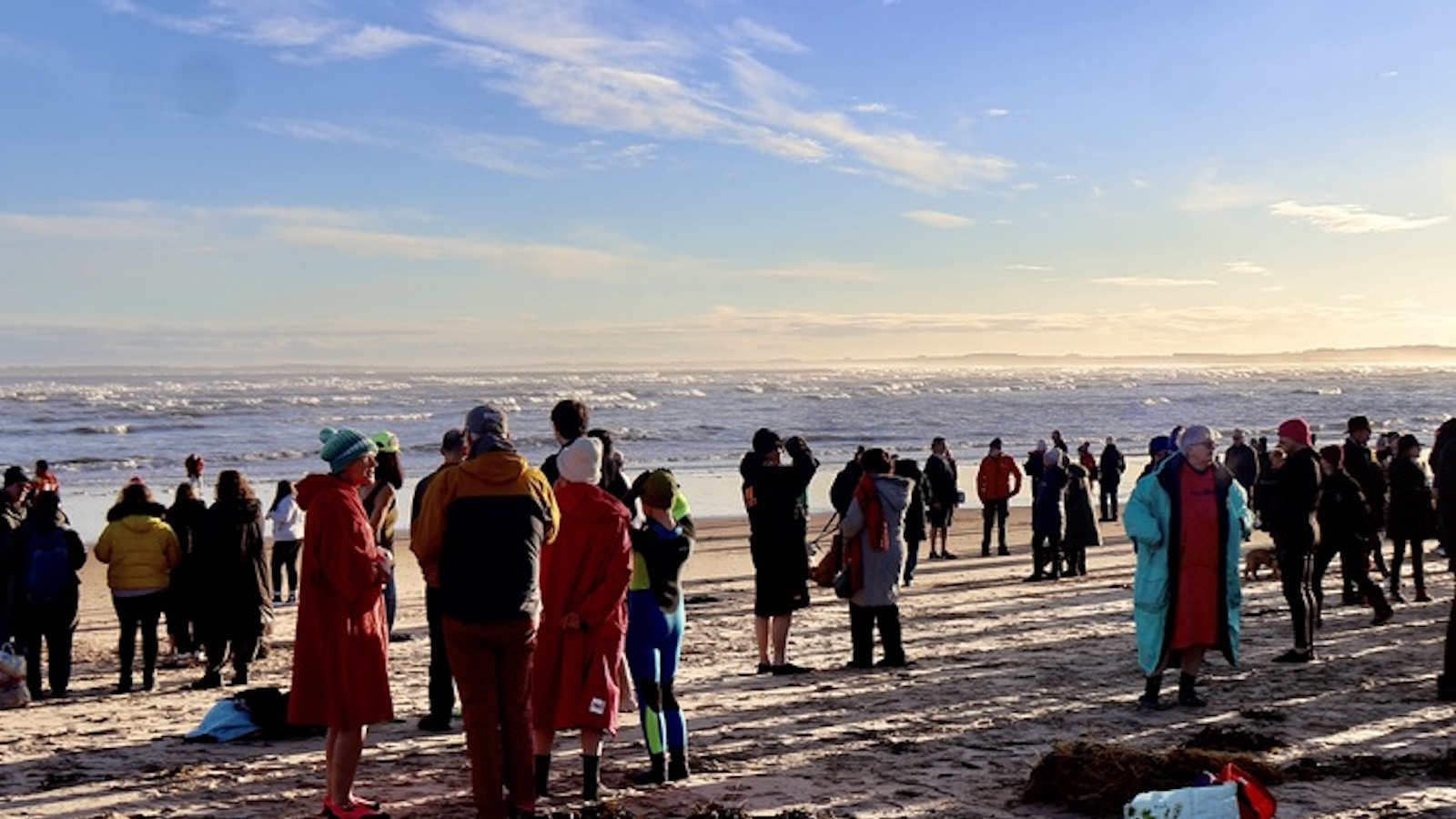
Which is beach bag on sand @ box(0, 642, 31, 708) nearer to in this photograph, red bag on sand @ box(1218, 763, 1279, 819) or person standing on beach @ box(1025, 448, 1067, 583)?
red bag on sand @ box(1218, 763, 1279, 819)

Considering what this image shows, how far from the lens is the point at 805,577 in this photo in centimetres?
980

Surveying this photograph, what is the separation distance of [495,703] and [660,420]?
54796mm

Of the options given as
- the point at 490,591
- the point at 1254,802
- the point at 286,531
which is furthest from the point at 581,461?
the point at 286,531

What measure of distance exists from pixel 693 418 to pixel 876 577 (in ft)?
170

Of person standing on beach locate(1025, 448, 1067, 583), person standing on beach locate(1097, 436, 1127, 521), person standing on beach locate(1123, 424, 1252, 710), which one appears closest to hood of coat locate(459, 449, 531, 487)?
person standing on beach locate(1123, 424, 1252, 710)

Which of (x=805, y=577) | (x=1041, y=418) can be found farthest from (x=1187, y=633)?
(x=1041, y=418)

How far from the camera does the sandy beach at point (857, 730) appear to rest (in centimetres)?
636

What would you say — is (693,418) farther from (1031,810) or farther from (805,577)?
(1031,810)

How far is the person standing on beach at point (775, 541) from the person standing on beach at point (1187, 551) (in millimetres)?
2549

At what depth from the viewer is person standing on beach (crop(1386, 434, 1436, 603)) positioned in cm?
1276

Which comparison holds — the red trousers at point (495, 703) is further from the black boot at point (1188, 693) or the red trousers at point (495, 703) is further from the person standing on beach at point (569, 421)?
the black boot at point (1188, 693)

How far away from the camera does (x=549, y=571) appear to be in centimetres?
623

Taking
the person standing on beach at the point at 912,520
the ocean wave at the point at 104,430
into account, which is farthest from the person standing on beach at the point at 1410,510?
the ocean wave at the point at 104,430

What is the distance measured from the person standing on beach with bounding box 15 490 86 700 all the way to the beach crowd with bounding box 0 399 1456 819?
0.05ft
